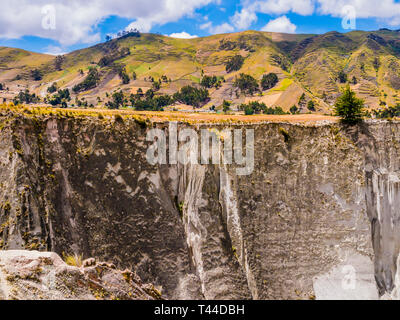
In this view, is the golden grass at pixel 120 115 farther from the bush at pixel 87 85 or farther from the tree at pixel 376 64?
the tree at pixel 376 64

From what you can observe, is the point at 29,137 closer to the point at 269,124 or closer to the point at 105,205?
the point at 105,205

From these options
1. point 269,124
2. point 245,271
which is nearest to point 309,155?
point 269,124

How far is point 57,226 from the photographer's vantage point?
17750mm

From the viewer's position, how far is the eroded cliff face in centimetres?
1803

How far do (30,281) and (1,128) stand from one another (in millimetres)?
12156

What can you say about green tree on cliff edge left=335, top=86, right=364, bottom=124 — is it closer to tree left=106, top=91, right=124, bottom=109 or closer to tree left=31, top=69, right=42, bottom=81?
tree left=106, top=91, right=124, bottom=109

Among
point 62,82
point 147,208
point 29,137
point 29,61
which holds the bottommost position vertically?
point 147,208

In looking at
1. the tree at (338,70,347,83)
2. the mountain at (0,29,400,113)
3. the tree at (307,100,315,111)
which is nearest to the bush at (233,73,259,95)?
the mountain at (0,29,400,113)

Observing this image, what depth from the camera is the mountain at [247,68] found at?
4825 inches

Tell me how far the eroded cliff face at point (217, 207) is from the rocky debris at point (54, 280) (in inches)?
297

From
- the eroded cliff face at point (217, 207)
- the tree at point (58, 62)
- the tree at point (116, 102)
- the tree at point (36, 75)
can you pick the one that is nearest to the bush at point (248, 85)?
the tree at point (116, 102)

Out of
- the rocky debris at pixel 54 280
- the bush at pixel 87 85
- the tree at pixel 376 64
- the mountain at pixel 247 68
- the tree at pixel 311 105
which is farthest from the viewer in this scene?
the tree at pixel 376 64
